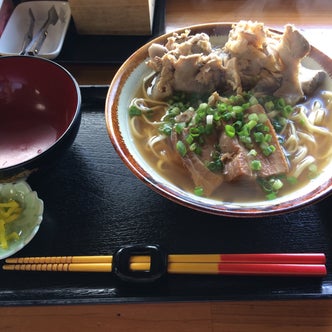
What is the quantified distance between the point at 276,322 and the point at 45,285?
982mm

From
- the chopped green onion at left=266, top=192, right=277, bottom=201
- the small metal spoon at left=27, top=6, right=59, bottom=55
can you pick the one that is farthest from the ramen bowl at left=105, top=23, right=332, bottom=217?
the small metal spoon at left=27, top=6, right=59, bottom=55

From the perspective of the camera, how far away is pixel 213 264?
1.51 metres

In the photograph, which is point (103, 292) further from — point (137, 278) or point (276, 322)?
point (276, 322)

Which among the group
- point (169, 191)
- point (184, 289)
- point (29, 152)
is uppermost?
point (169, 191)

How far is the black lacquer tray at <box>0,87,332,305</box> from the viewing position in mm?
1485

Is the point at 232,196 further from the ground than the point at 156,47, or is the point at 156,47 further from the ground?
the point at 156,47

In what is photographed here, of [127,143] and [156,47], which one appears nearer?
[127,143]

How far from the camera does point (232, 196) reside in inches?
66.1

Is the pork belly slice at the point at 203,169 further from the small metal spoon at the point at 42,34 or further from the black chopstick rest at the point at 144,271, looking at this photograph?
the small metal spoon at the point at 42,34

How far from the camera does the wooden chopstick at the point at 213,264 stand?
58.3 inches

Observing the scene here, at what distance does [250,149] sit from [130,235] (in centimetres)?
69

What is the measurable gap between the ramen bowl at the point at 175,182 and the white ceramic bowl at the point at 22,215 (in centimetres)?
47

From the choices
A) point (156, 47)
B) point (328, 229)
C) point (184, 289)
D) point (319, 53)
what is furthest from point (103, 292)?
point (319, 53)

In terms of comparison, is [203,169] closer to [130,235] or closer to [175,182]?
[175,182]
